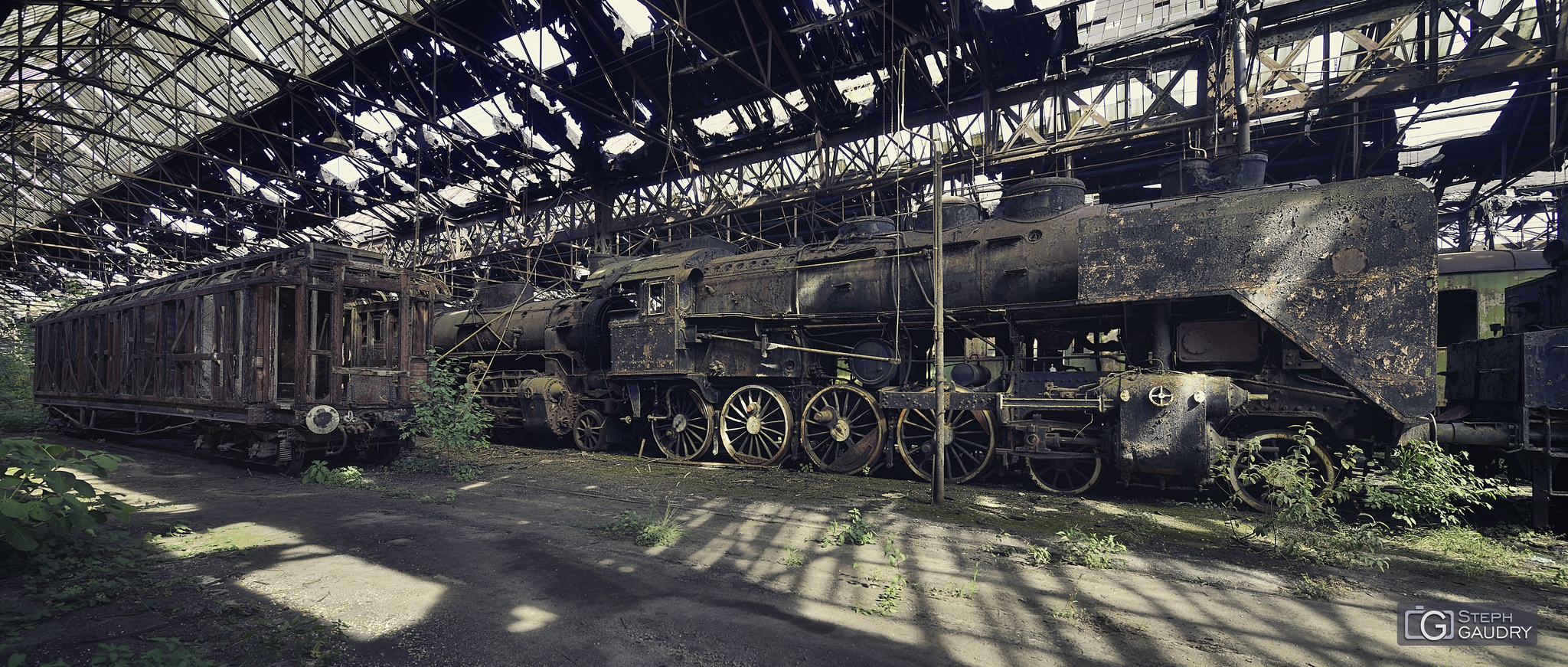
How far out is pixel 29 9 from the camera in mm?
13828

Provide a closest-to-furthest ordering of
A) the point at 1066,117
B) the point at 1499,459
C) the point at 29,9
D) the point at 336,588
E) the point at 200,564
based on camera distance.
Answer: the point at 336,588
the point at 200,564
the point at 1499,459
the point at 1066,117
the point at 29,9

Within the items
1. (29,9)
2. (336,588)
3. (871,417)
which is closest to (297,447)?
(336,588)

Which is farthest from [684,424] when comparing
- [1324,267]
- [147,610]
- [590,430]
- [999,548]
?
[1324,267]

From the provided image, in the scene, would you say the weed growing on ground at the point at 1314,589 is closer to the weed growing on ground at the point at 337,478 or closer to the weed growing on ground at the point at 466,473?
the weed growing on ground at the point at 466,473

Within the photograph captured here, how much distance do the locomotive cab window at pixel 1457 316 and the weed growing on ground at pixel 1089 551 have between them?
7.05 m

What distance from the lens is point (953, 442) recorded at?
319 inches

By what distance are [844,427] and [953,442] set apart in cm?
144

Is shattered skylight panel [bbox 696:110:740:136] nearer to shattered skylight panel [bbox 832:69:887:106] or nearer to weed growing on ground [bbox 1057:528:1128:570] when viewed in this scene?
shattered skylight panel [bbox 832:69:887:106]

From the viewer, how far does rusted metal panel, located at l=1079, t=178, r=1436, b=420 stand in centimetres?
546

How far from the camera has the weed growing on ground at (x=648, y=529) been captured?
4.96 meters

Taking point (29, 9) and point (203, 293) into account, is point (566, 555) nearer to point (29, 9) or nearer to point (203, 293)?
point (203, 293)

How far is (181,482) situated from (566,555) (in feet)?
19.8

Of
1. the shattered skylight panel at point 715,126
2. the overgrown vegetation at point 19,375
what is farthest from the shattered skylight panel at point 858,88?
A: the overgrown vegetation at point 19,375

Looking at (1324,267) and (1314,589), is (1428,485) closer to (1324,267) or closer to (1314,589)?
(1324,267)
